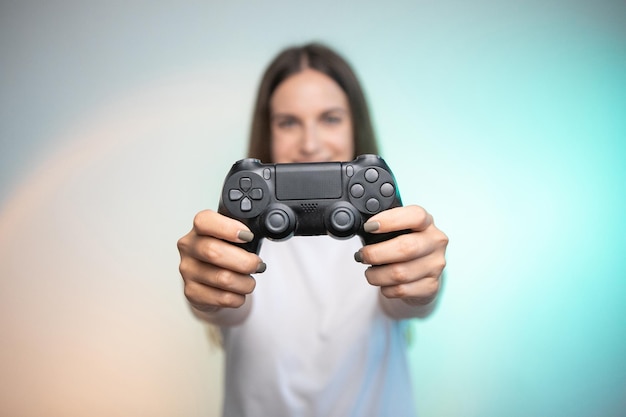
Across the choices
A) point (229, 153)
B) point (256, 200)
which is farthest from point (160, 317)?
point (256, 200)

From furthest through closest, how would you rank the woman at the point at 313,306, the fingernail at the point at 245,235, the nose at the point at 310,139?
the nose at the point at 310,139 < the woman at the point at 313,306 < the fingernail at the point at 245,235

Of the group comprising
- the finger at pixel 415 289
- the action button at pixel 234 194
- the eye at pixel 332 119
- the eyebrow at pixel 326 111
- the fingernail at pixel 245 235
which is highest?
the eyebrow at pixel 326 111

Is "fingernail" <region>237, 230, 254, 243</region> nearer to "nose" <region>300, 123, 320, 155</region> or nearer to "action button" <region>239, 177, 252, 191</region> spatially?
"action button" <region>239, 177, 252, 191</region>

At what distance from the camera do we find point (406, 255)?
0.63 metres

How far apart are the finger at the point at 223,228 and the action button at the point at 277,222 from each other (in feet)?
0.09

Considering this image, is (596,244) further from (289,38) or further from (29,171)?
(29,171)

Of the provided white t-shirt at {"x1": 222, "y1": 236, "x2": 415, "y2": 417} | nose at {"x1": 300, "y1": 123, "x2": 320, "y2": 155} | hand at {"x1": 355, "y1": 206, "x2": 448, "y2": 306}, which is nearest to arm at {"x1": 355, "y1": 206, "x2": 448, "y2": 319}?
hand at {"x1": 355, "y1": 206, "x2": 448, "y2": 306}

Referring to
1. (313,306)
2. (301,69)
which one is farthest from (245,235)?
(301,69)

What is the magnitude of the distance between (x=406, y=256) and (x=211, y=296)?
0.28m

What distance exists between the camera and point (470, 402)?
1.14 m

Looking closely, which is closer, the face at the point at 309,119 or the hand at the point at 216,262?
the hand at the point at 216,262

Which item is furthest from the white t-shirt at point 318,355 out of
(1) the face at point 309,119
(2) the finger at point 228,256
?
(2) the finger at point 228,256

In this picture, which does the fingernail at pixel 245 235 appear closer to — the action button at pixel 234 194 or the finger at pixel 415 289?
the action button at pixel 234 194

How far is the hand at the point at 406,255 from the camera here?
2.04ft
